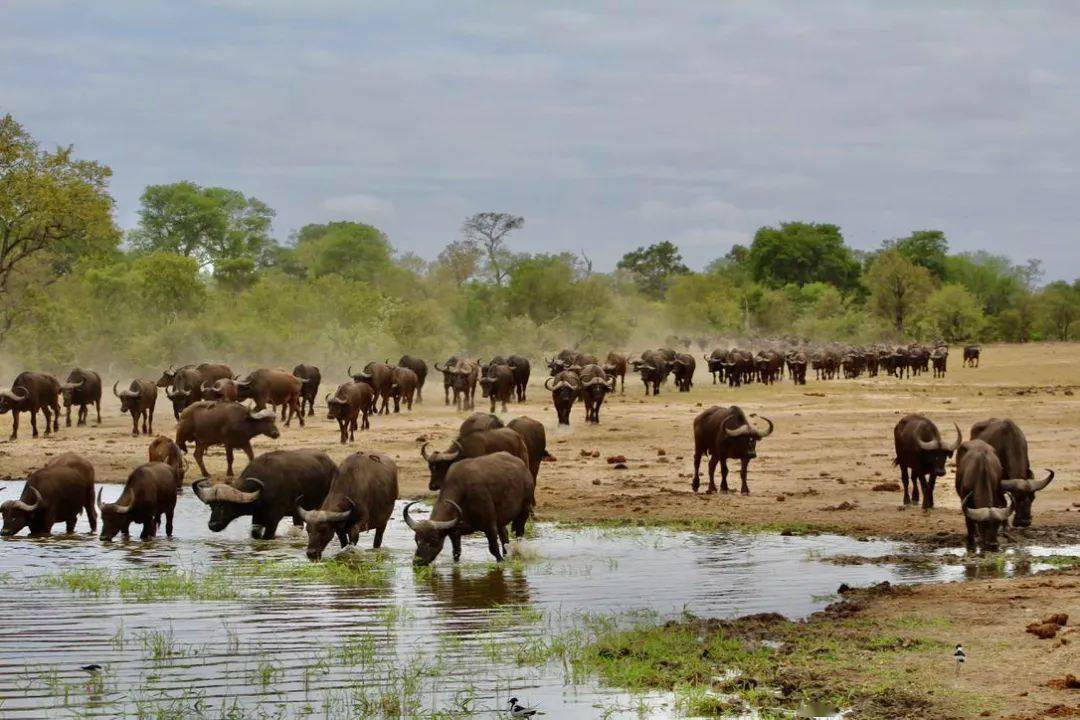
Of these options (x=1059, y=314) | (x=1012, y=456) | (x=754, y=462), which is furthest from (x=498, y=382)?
(x=1059, y=314)

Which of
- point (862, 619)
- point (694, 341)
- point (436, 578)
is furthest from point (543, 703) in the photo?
point (694, 341)

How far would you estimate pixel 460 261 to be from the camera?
112188 mm

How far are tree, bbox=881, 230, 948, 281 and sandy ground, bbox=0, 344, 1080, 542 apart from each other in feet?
305

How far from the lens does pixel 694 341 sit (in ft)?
328

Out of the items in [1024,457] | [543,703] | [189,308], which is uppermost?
[189,308]

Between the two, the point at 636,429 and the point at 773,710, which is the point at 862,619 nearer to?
the point at 773,710

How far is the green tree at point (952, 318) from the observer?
10888cm

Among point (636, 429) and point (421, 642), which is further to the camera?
point (636, 429)

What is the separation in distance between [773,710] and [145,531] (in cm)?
1033

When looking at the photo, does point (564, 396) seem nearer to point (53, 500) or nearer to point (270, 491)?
point (270, 491)

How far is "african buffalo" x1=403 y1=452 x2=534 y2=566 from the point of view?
13672mm

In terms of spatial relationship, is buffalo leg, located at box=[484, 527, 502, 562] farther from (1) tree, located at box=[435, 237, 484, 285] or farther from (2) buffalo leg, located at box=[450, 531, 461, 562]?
(1) tree, located at box=[435, 237, 484, 285]

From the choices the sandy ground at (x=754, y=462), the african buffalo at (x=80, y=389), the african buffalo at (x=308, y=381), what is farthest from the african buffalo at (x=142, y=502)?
the african buffalo at (x=308, y=381)

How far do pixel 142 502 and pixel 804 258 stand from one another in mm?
118144
